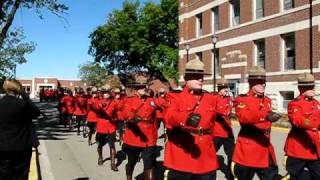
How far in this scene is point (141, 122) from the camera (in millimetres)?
9961

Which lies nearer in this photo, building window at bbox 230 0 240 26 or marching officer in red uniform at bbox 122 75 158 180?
marching officer in red uniform at bbox 122 75 158 180

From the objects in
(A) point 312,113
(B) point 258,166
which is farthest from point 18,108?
(A) point 312,113

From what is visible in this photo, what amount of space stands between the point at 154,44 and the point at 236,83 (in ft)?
83.0

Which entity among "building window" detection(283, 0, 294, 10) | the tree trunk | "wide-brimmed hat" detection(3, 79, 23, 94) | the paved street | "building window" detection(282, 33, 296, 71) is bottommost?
the paved street

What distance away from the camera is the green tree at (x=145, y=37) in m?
57.8

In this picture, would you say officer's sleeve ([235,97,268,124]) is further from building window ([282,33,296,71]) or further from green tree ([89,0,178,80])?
green tree ([89,0,178,80])

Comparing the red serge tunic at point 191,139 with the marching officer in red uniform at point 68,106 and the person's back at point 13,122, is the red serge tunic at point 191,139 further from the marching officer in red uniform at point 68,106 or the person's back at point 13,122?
the marching officer in red uniform at point 68,106

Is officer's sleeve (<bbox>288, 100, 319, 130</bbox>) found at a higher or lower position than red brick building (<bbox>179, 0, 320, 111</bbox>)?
lower

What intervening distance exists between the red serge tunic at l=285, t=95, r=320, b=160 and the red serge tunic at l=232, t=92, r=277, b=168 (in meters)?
0.60

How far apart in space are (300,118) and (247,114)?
103 cm

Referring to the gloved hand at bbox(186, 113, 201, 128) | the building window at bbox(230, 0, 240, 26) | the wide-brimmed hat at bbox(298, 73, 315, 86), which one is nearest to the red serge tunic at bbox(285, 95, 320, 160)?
the wide-brimmed hat at bbox(298, 73, 315, 86)

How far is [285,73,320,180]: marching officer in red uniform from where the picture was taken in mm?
8070

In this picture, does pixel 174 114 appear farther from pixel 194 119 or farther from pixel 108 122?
pixel 108 122

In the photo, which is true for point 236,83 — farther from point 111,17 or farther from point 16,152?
point 111,17
